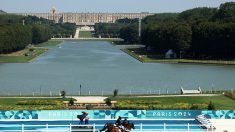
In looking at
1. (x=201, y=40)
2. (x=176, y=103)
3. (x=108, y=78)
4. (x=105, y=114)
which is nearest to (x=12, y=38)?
(x=201, y=40)

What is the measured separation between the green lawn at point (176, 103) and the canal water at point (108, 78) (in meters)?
6.70

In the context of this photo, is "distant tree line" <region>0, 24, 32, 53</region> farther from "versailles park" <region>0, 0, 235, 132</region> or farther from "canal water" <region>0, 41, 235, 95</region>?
"canal water" <region>0, 41, 235, 95</region>

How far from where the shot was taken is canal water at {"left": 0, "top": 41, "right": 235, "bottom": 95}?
53.0m

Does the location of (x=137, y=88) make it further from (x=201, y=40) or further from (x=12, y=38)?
(x=12, y=38)

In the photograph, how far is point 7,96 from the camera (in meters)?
46.3

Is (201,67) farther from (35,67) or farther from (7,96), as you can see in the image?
(7,96)

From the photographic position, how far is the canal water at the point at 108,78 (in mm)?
52969

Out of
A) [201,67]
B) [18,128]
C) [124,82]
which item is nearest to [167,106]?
[18,128]

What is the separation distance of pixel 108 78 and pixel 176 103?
85.6 ft

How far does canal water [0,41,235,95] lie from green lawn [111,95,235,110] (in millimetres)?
6695

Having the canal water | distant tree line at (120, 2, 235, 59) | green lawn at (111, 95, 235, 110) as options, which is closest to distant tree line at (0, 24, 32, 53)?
the canal water

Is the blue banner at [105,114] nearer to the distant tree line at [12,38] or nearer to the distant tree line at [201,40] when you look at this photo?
the distant tree line at [201,40]

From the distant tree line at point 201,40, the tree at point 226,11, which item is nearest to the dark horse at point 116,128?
the distant tree line at point 201,40

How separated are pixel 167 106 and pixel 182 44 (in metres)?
62.3
